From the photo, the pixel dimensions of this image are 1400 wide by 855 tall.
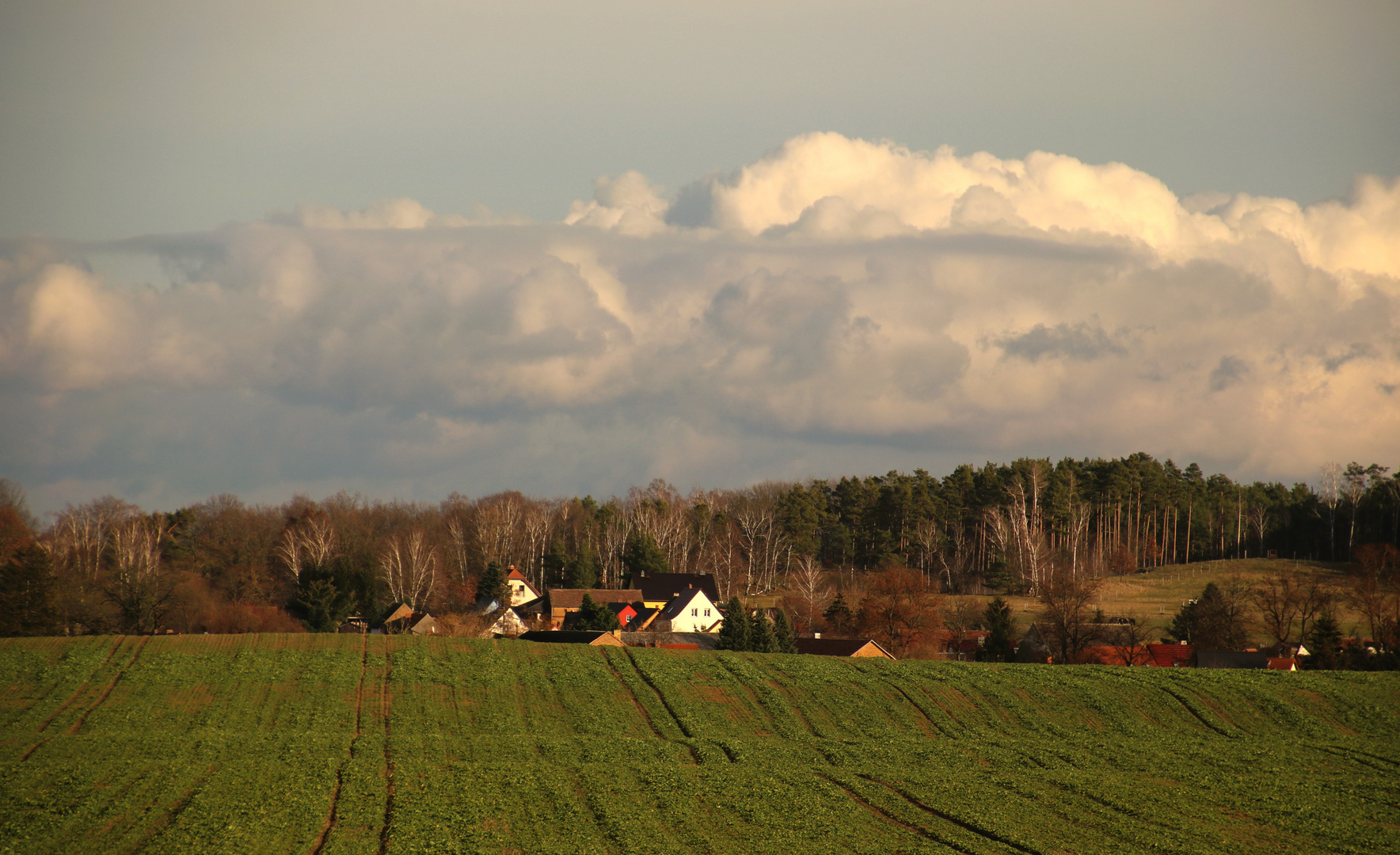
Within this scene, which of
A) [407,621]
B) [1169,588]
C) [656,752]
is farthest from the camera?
[1169,588]

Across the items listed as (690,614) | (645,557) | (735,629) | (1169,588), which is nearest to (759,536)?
(645,557)

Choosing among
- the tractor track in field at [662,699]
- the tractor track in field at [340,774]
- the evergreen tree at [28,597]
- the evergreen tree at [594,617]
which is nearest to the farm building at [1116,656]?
the tractor track in field at [662,699]

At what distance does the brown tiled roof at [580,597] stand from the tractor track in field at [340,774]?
48.6 meters

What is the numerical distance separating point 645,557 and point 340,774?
82.1 m

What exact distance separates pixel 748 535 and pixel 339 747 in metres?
94.0

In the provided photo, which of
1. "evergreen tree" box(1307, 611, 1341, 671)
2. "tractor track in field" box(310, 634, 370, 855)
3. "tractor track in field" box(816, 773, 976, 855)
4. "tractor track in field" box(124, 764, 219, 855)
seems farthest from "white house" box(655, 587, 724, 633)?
"tractor track in field" box(124, 764, 219, 855)

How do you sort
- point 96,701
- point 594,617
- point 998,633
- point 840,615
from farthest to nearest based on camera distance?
point 840,615 < point 594,617 < point 998,633 < point 96,701

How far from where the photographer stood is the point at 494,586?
103062mm

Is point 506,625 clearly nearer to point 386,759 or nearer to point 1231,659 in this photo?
point 386,759

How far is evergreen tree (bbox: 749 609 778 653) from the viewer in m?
67.2

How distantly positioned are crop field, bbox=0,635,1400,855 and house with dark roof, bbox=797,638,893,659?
10.3 meters

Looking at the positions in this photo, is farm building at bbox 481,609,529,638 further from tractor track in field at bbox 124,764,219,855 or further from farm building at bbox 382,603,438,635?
tractor track in field at bbox 124,764,219,855

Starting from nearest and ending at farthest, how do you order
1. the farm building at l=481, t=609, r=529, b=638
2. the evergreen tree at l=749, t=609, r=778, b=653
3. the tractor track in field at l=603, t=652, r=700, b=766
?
the tractor track in field at l=603, t=652, r=700, b=766
the evergreen tree at l=749, t=609, r=778, b=653
the farm building at l=481, t=609, r=529, b=638

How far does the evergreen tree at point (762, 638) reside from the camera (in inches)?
2645
